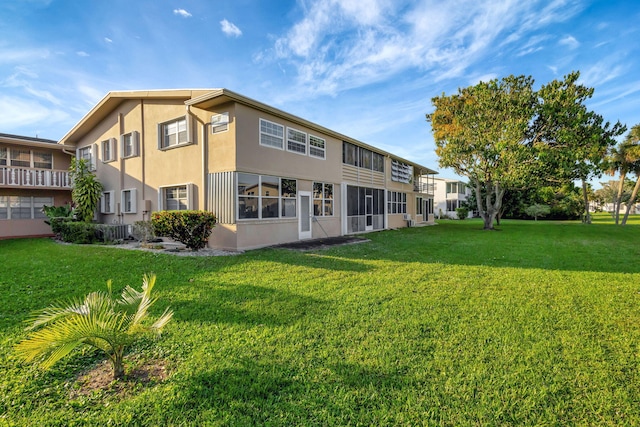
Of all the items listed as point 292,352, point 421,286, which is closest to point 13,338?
point 292,352

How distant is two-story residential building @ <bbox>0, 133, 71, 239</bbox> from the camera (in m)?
14.6

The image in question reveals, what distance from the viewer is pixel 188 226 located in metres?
9.63

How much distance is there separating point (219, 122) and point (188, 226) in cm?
392

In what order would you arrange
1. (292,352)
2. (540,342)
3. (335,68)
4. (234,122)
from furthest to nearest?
(335,68) → (234,122) → (540,342) → (292,352)

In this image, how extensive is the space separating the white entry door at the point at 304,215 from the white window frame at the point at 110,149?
9.77 metres

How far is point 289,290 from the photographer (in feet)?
18.3

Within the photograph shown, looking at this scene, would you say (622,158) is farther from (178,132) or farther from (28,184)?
(28,184)

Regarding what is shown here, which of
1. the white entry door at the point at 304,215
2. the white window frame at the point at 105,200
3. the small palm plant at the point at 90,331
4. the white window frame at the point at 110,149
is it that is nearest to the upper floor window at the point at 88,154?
the white window frame at the point at 110,149

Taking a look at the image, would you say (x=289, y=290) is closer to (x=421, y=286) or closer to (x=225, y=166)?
(x=421, y=286)

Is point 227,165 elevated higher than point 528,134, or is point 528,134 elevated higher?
point 528,134

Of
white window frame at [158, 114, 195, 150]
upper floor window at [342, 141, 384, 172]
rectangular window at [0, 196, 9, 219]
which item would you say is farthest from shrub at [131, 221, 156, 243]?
upper floor window at [342, 141, 384, 172]

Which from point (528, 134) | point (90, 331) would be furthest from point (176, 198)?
point (528, 134)

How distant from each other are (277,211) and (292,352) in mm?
8783

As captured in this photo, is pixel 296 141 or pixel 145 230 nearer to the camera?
pixel 145 230
